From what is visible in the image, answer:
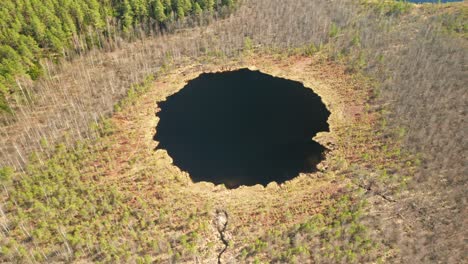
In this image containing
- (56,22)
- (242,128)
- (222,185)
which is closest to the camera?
(222,185)

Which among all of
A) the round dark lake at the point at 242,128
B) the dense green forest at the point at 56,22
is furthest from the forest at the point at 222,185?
the round dark lake at the point at 242,128

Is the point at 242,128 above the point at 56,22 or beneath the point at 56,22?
beneath

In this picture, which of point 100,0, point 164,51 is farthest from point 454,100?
point 100,0

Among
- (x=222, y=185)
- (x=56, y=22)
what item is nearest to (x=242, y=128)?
(x=222, y=185)

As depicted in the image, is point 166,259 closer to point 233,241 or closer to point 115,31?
point 233,241

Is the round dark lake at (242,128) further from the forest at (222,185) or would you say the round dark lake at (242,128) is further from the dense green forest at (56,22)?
the dense green forest at (56,22)

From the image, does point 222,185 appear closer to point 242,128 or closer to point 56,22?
point 242,128
